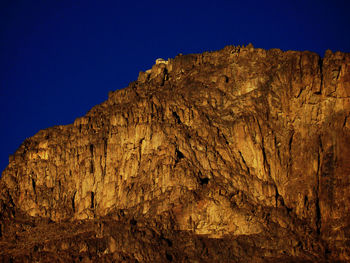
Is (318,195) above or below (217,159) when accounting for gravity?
below

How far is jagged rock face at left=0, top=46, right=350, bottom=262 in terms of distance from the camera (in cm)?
16512

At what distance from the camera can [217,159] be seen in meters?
176

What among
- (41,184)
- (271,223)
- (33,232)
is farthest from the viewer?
(41,184)

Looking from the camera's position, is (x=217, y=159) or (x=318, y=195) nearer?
(x=318, y=195)

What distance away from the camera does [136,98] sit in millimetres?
191500

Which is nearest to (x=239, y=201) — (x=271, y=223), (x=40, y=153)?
(x=271, y=223)

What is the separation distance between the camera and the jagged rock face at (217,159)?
165125 millimetres

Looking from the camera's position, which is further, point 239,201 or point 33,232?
point 33,232

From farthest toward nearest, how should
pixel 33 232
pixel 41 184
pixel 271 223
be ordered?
pixel 41 184, pixel 33 232, pixel 271 223

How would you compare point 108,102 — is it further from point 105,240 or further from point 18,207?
point 105,240

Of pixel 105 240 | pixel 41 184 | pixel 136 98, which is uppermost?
pixel 136 98

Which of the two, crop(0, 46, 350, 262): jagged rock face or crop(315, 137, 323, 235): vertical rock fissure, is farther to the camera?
crop(315, 137, 323, 235): vertical rock fissure

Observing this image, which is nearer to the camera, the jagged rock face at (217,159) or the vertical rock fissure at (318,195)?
the jagged rock face at (217,159)

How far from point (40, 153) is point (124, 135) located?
2033 centimetres
